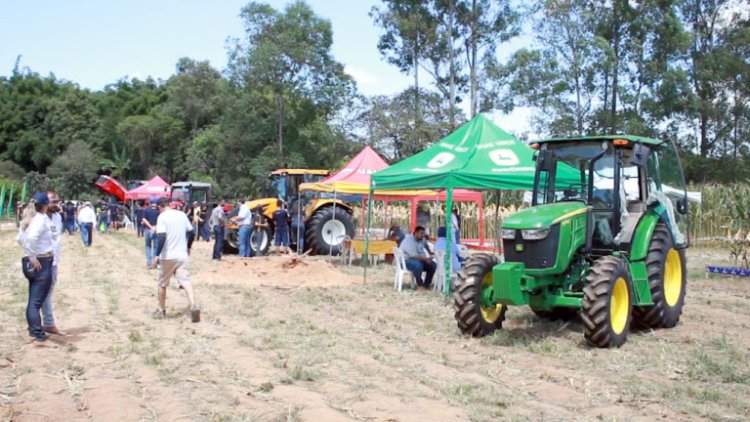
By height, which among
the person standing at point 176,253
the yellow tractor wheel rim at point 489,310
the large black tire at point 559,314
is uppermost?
the person standing at point 176,253

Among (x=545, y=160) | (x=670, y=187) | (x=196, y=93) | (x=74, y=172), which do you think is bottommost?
(x=670, y=187)

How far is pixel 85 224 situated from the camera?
22.1 m

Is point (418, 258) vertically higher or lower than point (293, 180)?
lower

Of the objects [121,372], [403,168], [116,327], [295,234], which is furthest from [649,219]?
[295,234]

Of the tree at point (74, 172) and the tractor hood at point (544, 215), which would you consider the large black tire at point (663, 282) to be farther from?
the tree at point (74, 172)

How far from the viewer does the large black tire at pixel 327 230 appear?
724 inches

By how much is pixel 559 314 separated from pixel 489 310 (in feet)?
4.58

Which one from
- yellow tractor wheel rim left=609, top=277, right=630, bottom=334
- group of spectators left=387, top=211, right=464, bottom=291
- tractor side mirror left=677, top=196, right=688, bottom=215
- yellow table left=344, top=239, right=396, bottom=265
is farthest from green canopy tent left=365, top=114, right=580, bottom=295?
yellow tractor wheel rim left=609, top=277, right=630, bottom=334

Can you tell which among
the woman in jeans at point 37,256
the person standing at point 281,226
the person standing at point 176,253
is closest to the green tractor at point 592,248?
the person standing at point 176,253

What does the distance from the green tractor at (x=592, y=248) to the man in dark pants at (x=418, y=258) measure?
4037mm

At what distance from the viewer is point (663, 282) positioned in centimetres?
805

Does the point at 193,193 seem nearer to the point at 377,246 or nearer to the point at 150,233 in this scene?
the point at 150,233

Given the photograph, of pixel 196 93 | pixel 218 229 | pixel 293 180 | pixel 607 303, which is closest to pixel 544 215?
pixel 607 303

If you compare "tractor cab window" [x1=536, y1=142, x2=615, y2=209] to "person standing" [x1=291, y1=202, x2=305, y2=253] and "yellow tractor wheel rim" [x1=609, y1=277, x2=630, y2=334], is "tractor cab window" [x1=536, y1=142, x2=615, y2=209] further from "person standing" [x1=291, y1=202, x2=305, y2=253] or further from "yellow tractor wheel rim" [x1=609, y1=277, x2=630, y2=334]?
"person standing" [x1=291, y1=202, x2=305, y2=253]
